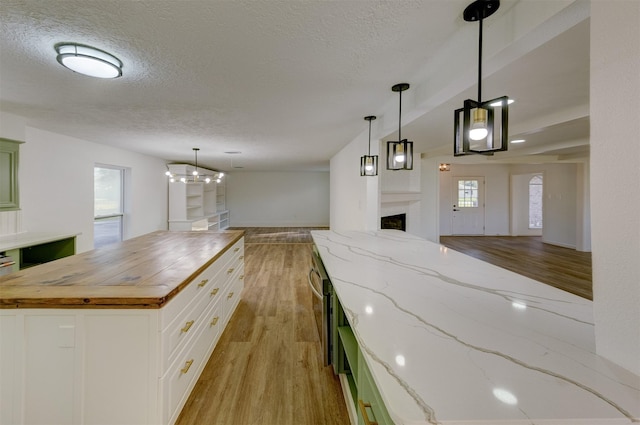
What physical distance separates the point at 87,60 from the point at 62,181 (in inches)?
A: 135

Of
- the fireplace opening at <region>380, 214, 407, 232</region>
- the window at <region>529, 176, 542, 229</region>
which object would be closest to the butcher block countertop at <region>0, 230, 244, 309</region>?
the fireplace opening at <region>380, 214, 407, 232</region>

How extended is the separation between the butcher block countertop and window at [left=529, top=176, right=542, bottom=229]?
983cm

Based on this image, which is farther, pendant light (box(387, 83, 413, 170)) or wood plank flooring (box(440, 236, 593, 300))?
wood plank flooring (box(440, 236, 593, 300))

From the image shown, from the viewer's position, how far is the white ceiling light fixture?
1731 mm

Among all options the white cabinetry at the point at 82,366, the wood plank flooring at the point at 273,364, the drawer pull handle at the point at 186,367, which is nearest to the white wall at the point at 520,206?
the wood plank flooring at the point at 273,364

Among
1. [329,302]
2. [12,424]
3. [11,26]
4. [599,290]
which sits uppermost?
[11,26]

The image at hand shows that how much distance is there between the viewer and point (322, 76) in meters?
2.19

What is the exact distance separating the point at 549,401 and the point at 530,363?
150 millimetres

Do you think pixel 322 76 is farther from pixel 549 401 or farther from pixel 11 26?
pixel 549 401

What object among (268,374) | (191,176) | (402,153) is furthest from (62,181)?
(402,153)

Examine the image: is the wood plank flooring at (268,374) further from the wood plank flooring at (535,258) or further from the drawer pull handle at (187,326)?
the wood plank flooring at (535,258)

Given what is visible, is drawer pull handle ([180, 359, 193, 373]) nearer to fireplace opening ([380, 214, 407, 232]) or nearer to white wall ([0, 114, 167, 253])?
white wall ([0, 114, 167, 253])

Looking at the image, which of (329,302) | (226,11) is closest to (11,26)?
(226,11)

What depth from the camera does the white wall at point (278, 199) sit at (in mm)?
11219
